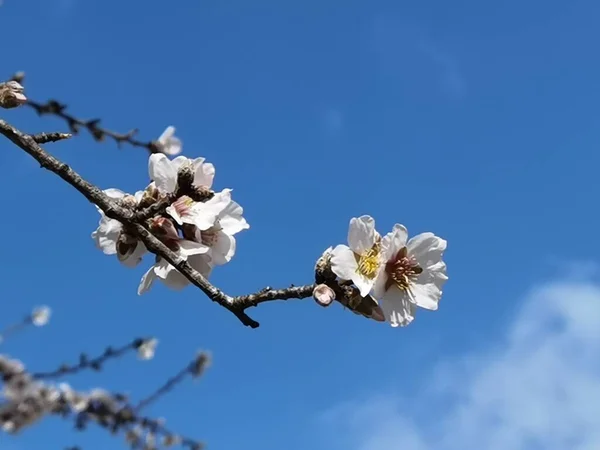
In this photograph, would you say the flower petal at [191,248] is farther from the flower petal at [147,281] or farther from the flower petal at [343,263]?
the flower petal at [343,263]

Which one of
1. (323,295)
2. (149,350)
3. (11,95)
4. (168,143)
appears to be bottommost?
(323,295)

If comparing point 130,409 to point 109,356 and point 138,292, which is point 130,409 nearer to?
point 109,356

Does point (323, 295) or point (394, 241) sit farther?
point (394, 241)

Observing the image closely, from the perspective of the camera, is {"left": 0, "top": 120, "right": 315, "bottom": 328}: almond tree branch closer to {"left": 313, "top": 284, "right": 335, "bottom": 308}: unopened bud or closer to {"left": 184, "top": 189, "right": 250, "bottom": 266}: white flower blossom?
{"left": 313, "top": 284, "right": 335, "bottom": 308}: unopened bud

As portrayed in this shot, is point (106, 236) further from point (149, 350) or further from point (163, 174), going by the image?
point (149, 350)

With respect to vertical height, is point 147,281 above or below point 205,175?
below

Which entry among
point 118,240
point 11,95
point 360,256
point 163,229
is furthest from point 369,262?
point 11,95

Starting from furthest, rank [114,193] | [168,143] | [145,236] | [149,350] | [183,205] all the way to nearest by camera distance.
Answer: [149,350]
[168,143]
[114,193]
[183,205]
[145,236]

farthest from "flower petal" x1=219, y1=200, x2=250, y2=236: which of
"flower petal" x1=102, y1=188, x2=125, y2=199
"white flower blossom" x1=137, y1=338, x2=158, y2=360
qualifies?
"white flower blossom" x1=137, y1=338, x2=158, y2=360
